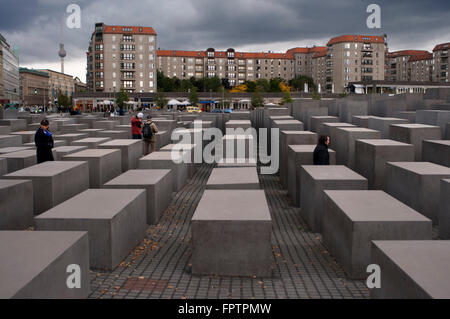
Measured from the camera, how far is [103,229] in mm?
6410

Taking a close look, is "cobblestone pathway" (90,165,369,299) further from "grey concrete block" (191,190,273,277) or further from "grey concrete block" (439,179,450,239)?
"grey concrete block" (439,179,450,239)

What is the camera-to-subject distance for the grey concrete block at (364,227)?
5.94 metres

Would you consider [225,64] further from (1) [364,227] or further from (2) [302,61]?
(1) [364,227]

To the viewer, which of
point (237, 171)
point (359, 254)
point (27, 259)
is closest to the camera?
point (27, 259)

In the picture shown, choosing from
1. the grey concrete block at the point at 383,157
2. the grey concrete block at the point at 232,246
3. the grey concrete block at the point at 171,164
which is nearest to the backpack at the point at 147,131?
the grey concrete block at the point at 171,164

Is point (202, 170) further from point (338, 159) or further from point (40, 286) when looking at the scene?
point (40, 286)

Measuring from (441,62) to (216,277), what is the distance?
157464 millimetres

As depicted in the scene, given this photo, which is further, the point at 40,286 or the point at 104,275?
the point at 104,275

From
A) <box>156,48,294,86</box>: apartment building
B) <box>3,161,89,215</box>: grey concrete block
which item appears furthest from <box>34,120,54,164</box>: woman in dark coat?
<box>156,48,294,86</box>: apartment building

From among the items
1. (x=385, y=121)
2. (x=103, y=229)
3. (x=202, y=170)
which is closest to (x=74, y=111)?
(x=202, y=170)

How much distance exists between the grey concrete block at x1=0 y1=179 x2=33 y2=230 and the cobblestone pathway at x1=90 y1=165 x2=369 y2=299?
93.2 inches

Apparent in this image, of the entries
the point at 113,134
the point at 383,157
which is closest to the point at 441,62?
the point at 113,134

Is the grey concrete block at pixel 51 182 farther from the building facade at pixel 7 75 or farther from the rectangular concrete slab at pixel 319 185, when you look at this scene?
the building facade at pixel 7 75

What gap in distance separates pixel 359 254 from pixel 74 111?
3493 cm
